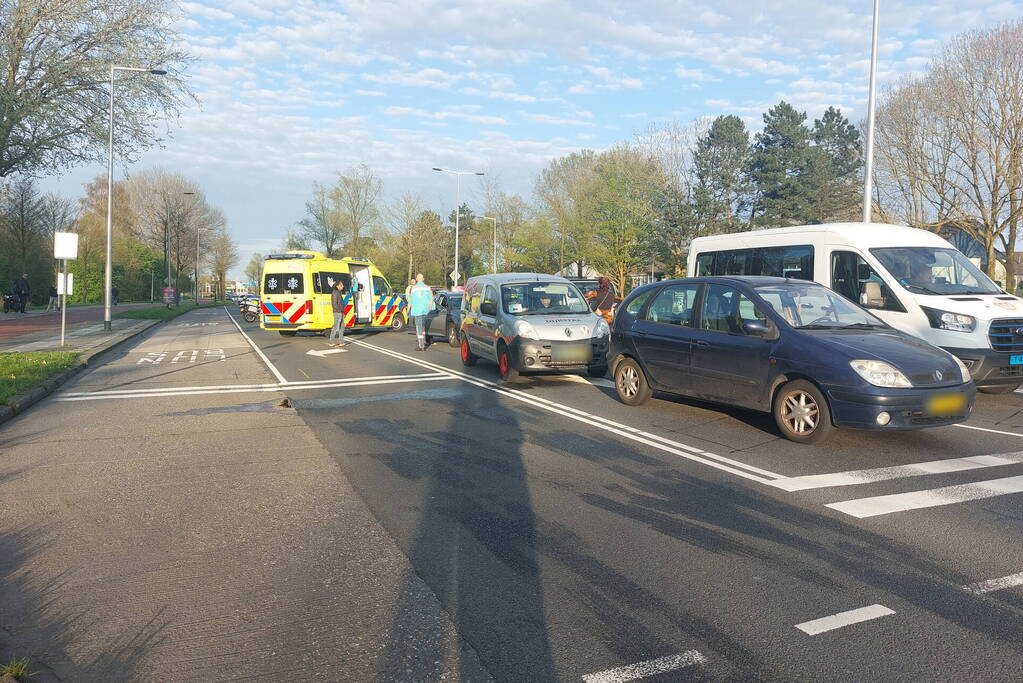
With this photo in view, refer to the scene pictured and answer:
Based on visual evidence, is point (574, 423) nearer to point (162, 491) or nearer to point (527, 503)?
point (527, 503)

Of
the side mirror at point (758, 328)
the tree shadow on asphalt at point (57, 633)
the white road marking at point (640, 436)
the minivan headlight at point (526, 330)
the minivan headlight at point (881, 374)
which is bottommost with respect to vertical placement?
the tree shadow on asphalt at point (57, 633)

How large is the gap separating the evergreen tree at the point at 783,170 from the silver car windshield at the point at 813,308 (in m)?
42.2

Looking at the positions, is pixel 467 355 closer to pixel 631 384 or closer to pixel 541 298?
pixel 541 298

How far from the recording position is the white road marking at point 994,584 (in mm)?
3936

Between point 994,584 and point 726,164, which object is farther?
point 726,164

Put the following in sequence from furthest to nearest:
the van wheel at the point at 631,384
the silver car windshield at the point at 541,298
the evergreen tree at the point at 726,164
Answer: the evergreen tree at the point at 726,164 → the silver car windshield at the point at 541,298 → the van wheel at the point at 631,384

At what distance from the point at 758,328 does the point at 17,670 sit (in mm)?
6556

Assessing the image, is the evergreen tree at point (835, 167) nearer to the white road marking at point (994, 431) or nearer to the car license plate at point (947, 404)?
the white road marking at point (994, 431)

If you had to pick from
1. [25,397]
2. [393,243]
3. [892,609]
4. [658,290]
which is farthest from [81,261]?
[892,609]

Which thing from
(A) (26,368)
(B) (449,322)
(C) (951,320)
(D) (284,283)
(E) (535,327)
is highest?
(D) (284,283)

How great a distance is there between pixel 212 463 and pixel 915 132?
105 feet

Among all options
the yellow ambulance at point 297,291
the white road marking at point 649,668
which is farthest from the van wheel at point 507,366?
the yellow ambulance at point 297,291

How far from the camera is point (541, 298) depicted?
1277 centimetres

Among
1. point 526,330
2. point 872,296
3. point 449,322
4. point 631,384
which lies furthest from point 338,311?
point 872,296
